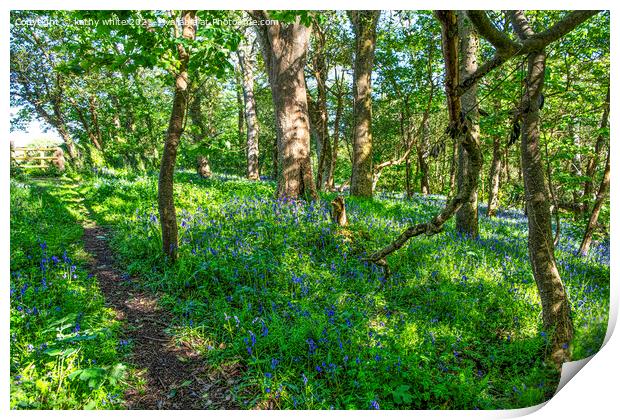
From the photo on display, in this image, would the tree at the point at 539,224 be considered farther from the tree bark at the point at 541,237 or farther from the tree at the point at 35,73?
the tree at the point at 35,73

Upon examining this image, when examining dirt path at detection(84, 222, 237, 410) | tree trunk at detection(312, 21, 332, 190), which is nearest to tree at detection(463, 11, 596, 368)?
dirt path at detection(84, 222, 237, 410)

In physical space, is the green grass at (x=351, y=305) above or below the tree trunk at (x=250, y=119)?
below

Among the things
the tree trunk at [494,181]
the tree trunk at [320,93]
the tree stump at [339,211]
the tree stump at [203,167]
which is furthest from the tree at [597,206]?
the tree stump at [203,167]

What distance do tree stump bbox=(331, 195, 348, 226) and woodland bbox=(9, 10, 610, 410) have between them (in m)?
0.03

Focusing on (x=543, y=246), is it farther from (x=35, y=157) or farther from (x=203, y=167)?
(x=203, y=167)

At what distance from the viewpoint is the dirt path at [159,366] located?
240 centimetres

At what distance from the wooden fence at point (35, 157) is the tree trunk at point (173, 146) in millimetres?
1129

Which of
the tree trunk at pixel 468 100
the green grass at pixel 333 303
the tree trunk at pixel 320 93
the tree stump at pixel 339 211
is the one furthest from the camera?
the tree trunk at pixel 320 93

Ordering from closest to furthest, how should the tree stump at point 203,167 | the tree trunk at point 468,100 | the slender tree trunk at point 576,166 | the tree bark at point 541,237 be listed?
the tree bark at point 541,237 < the slender tree trunk at point 576,166 < the tree trunk at point 468,100 < the tree stump at point 203,167

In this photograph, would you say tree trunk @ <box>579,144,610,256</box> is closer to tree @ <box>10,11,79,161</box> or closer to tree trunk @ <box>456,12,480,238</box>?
tree trunk @ <box>456,12,480,238</box>

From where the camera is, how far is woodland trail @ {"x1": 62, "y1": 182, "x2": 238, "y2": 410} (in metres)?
2.41

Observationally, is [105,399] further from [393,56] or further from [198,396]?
[393,56]
